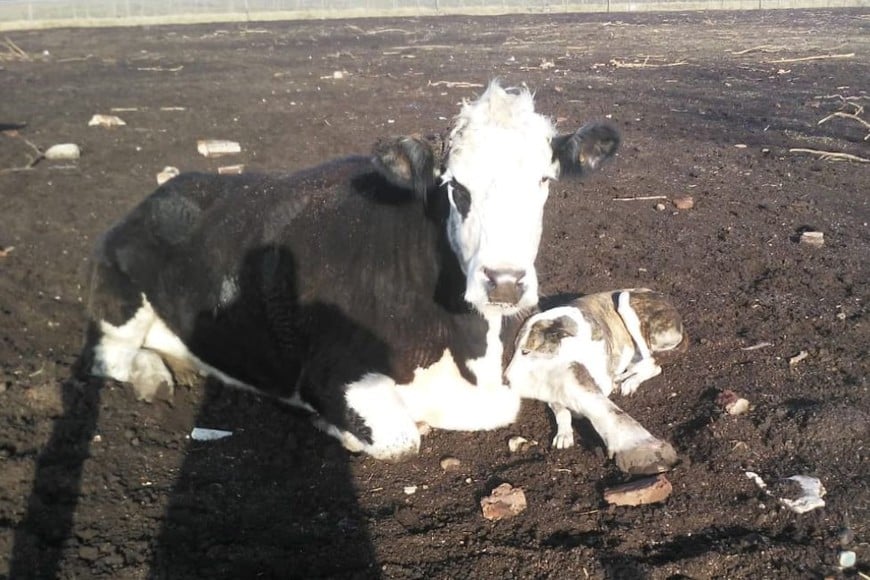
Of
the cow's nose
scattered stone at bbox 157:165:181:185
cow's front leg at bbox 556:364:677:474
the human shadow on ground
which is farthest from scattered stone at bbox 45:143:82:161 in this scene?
the cow's nose

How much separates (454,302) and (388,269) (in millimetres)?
473

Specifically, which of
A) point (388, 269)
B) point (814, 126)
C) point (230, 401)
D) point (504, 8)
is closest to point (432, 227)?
point (388, 269)

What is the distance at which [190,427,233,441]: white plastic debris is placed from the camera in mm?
5211

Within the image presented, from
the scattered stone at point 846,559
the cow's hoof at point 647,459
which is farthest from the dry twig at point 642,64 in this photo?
the scattered stone at point 846,559

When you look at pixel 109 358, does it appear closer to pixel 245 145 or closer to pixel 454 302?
pixel 454 302

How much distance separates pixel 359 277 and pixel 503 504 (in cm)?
172

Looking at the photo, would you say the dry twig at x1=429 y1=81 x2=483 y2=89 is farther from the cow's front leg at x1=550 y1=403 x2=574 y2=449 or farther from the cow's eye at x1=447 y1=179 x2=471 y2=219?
the cow's eye at x1=447 y1=179 x2=471 y2=219

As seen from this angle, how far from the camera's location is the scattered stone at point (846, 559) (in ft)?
12.9

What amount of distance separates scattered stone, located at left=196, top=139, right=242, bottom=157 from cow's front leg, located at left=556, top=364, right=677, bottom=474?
7.90 meters

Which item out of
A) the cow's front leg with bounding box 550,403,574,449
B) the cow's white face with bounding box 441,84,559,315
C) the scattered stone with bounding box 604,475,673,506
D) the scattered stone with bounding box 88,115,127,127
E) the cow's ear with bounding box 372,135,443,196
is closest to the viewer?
the cow's white face with bounding box 441,84,559,315

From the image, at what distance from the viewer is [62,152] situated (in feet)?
38.9

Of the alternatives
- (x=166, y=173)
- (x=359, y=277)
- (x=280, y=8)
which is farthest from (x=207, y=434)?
(x=280, y=8)

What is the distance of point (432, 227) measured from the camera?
5230 millimetres

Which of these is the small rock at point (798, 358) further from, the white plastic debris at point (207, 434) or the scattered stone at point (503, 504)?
the white plastic debris at point (207, 434)
